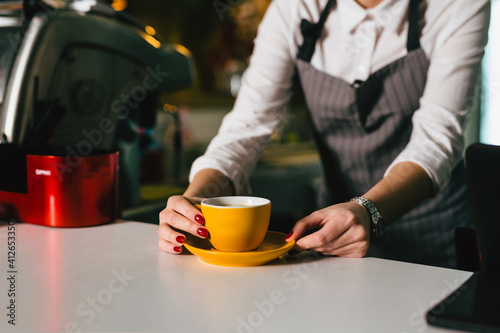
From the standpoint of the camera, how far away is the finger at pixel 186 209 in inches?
28.4

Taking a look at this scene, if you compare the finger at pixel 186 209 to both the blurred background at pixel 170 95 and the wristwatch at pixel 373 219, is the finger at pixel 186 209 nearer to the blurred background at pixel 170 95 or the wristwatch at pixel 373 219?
the wristwatch at pixel 373 219

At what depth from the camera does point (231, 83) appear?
3299mm

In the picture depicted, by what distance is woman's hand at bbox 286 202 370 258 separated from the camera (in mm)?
713

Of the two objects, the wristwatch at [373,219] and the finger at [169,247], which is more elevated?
the wristwatch at [373,219]

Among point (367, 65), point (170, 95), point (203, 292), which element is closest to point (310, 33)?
point (367, 65)

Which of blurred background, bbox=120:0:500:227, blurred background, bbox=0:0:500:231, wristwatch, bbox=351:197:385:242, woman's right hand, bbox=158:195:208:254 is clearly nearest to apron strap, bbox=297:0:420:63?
blurred background, bbox=0:0:500:231

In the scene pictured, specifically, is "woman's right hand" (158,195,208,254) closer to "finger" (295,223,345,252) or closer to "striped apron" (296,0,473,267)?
"finger" (295,223,345,252)

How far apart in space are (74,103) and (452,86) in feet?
3.03

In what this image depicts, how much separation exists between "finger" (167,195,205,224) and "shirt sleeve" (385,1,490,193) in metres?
0.43

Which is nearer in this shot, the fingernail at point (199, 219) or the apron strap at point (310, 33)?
the fingernail at point (199, 219)

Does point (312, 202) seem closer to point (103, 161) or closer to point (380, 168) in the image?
point (380, 168)

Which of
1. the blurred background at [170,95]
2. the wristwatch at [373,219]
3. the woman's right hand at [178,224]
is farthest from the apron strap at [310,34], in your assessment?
the woman's right hand at [178,224]

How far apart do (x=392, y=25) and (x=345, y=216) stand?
64 cm

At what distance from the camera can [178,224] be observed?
0.74 m
